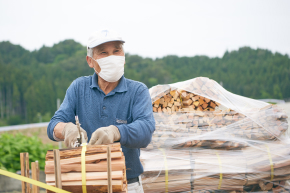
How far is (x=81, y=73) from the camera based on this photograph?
52.2 meters

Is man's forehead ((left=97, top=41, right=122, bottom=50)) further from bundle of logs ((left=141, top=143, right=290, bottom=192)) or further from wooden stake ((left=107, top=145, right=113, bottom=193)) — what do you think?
bundle of logs ((left=141, top=143, right=290, bottom=192))

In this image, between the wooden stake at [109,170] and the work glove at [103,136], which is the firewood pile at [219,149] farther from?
the wooden stake at [109,170]

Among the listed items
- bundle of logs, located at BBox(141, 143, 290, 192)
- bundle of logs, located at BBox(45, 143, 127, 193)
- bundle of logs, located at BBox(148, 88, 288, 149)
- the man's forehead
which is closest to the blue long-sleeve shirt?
the man's forehead

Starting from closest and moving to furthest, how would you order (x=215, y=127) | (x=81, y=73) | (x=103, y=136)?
(x=103, y=136)
(x=215, y=127)
(x=81, y=73)

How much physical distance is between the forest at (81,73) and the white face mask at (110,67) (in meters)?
38.0

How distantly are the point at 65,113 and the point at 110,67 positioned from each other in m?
0.48

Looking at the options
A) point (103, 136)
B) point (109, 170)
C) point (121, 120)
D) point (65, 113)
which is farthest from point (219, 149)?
point (109, 170)

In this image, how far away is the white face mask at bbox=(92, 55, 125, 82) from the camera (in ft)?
7.14

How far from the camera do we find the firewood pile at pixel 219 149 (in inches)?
155

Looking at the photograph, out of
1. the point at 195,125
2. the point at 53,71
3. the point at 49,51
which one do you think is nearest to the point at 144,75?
the point at 53,71

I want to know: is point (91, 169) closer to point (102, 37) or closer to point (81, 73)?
point (102, 37)

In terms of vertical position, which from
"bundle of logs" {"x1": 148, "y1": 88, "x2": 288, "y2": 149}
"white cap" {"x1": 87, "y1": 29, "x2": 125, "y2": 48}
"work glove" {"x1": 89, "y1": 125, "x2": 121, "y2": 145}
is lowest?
"bundle of logs" {"x1": 148, "y1": 88, "x2": 288, "y2": 149}

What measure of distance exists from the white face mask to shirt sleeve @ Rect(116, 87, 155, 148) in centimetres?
25

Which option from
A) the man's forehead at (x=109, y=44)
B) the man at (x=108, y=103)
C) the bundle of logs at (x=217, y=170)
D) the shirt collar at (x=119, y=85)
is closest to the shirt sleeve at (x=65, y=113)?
the man at (x=108, y=103)
